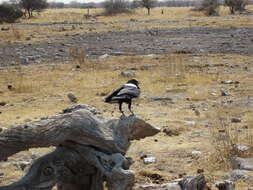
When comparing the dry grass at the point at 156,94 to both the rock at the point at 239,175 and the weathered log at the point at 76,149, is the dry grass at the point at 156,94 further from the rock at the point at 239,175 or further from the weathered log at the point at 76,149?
the weathered log at the point at 76,149

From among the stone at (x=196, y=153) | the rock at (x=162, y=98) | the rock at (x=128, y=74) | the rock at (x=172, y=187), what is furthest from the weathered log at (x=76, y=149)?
the rock at (x=128, y=74)

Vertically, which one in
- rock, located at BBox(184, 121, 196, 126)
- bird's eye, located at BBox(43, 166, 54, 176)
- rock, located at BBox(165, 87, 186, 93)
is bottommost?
rock, located at BBox(184, 121, 196, 126)

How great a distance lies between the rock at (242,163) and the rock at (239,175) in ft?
0.59

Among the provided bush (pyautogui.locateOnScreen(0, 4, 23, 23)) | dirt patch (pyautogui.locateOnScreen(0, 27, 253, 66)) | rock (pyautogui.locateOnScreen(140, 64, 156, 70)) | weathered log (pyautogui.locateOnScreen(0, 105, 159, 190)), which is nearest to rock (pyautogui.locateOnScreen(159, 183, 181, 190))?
weathered log (pyautogui.locateOnScreen(0, 105, 159, 190))

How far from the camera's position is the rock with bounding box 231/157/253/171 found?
755 centimetres

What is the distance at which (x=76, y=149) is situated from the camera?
5801 millimetres

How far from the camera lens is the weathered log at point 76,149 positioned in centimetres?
544

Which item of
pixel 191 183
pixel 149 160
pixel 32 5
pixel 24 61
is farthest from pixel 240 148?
pixel 32 5

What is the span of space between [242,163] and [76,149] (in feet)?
9.81

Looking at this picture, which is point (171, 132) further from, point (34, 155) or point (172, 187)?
point (172, 187)

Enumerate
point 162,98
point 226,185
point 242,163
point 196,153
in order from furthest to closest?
1. point 162,98
2. point 196,153
3. point 242,163
4. point 226,185

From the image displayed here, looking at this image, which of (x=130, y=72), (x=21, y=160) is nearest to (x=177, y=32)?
(x=130, y=72)

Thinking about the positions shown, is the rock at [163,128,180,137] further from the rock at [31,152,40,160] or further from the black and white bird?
the black and white bird

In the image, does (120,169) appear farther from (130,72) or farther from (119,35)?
(119,35)
